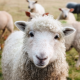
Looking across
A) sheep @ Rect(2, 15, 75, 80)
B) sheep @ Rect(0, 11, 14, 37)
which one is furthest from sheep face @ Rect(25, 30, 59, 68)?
sheep @ Rect(0, 11, 14, 37)

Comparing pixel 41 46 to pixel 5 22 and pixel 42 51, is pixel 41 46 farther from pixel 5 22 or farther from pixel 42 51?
pixel 5 22

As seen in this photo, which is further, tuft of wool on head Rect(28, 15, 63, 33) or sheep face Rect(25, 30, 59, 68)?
tuft of wool on head Rect(28, 15, 63, 33)

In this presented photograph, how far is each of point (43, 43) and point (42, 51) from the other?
0.43ft

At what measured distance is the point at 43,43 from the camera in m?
1.61

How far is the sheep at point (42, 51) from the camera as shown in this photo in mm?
1595

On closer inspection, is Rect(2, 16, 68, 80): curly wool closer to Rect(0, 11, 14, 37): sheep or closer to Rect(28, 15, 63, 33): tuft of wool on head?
Rect(28, 15, 63, 33): tuft of wool on head

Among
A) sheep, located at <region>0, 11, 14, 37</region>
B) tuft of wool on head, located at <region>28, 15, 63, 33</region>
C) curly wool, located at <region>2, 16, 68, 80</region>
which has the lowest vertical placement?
sheep, located at <region>0, 11, 14, 37</region>

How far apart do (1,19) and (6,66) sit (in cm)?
328

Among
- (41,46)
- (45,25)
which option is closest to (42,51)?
(41,46)

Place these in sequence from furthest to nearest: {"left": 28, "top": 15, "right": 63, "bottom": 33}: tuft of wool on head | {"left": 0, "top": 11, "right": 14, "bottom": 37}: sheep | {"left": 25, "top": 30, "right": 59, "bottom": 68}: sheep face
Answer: {"left": 0, "top": 11, "right": 14, "bottom": 37}: sheep → {"left": 28, "top": 15, "right": 63, "bottom": 33}: tuft of wool on head → {"left": 25, "top": 30, "right": 59, "bottom": 68}: sheep face

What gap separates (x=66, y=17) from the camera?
251 inches

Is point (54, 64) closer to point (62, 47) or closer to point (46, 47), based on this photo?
point (62, 47)

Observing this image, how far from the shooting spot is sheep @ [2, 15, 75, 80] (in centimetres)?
159

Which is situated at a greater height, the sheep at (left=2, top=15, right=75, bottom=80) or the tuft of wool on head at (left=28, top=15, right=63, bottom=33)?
the tuft of wool on head at (left=28, top=15, right=63, bottom=33)
